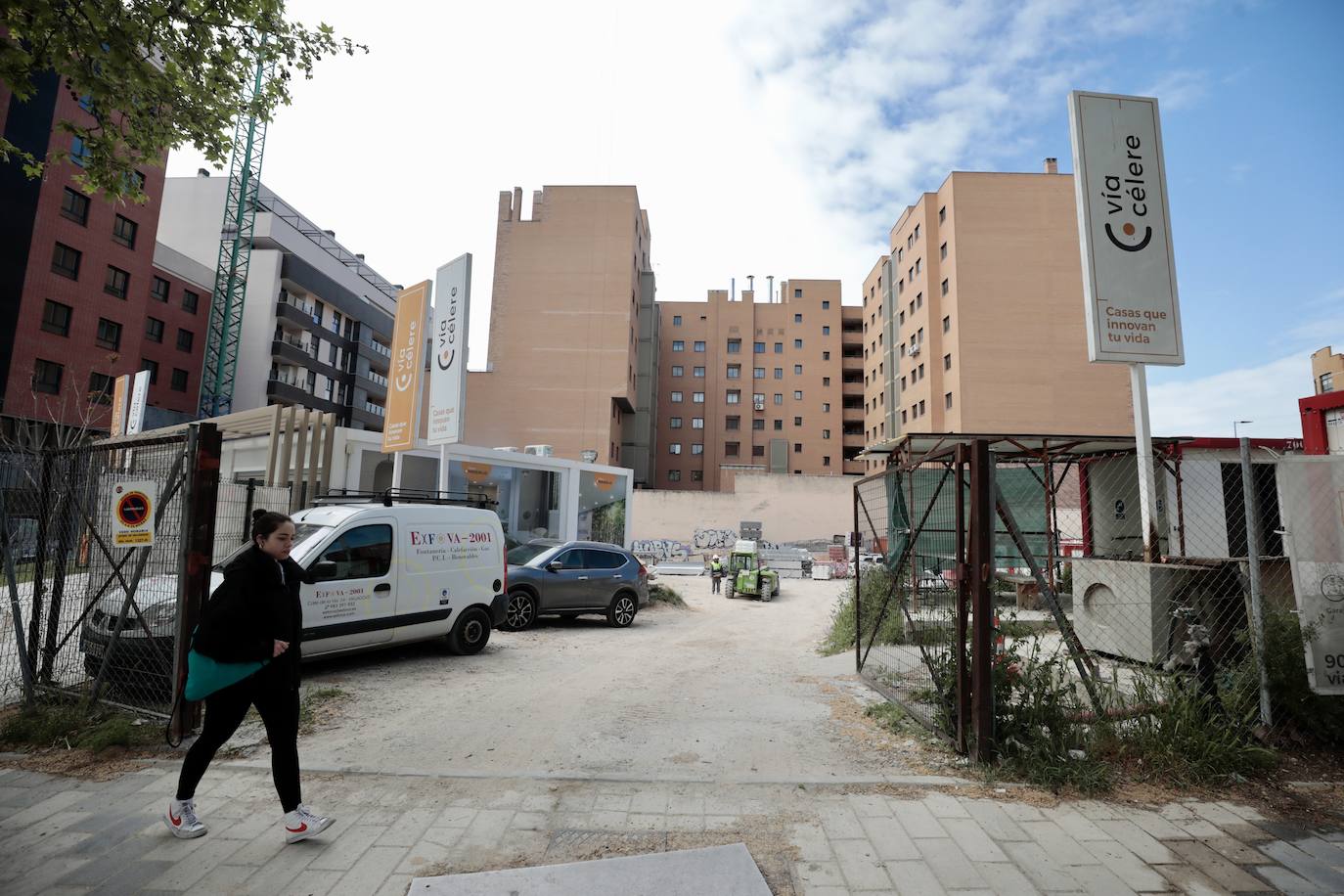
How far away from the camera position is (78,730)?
4.96 meters

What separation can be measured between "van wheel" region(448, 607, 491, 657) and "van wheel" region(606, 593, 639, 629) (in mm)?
4129

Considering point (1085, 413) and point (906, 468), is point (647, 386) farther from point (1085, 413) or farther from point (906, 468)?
point (906, 468)

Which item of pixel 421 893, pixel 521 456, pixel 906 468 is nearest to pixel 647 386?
pixel 521 456

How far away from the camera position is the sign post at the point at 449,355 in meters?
12.1

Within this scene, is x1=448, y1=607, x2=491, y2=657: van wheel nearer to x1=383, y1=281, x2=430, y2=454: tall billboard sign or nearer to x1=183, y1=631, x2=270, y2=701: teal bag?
x1=383, y1=281, x2=430, y2=454: tall billboard sign

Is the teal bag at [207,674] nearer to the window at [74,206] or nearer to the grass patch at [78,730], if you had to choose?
the grass patch at [78,730]

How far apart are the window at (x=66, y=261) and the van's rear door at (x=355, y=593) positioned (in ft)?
113

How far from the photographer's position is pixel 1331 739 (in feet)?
15.5

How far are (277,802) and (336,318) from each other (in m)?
58.8

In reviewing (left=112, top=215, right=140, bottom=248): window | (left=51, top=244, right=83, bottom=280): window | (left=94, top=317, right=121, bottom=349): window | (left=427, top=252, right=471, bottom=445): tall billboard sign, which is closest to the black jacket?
(left=427, top=252, right=471, bottom=445): tall billboard sign

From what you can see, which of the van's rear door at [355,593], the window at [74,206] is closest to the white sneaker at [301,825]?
the van's rear door at [355,593]

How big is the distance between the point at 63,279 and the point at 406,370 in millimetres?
29897

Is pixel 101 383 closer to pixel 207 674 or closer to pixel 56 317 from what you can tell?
pixel 56 317

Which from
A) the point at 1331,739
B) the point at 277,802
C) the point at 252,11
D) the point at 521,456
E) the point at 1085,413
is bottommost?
the point at 277,802
